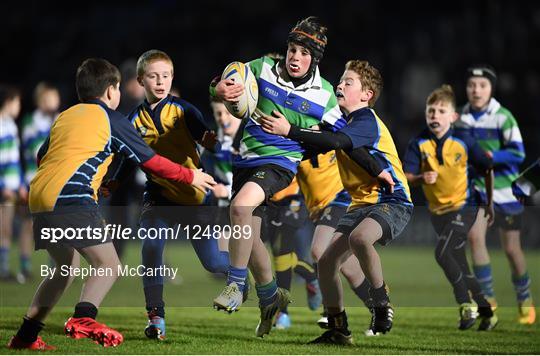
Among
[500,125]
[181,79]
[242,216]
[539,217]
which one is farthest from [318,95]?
[181,79]

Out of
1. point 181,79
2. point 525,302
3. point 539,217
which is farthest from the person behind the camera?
point 181,79

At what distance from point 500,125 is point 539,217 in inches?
330

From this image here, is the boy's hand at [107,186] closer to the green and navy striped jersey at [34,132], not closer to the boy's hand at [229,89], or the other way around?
the boy's hand at [229,89]

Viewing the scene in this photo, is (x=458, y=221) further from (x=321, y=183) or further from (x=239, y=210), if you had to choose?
(x=239, y=210)

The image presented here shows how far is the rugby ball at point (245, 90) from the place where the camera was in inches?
260

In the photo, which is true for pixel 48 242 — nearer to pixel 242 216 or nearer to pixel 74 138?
pixel 74 138

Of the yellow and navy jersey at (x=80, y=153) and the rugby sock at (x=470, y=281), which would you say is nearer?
the yellow and navy jersey at (x=80, y=153)

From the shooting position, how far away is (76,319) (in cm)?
630

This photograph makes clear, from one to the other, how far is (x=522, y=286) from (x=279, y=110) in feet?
11.5

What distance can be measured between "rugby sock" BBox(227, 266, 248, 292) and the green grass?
0.44 m

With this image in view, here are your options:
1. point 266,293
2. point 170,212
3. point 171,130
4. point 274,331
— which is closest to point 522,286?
point 274,331

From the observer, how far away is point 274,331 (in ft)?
25.6

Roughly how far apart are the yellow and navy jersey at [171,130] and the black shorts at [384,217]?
3.91ft

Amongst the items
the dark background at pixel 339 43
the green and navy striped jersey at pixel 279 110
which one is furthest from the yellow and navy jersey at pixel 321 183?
the dark background at pixel 339 43
